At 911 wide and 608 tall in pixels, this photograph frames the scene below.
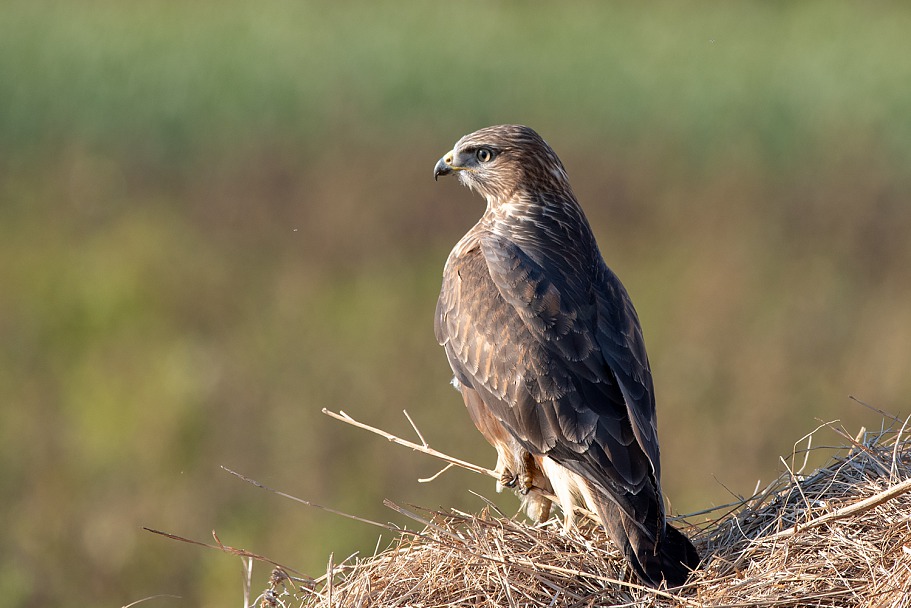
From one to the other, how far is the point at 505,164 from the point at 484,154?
0.42ft

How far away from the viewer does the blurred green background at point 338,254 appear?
9820mm

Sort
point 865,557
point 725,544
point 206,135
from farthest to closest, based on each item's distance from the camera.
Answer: point 206,135
point 725,544
point 865,557

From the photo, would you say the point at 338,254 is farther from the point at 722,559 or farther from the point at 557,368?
the point at 722,559

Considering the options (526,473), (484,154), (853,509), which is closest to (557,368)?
(526,473)

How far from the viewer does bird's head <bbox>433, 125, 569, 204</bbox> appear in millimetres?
5715

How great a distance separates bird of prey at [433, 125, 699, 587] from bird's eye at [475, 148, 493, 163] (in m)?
0.09

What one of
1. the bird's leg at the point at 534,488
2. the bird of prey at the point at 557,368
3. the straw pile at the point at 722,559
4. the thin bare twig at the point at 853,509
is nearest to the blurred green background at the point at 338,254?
the bird's leg at the point at 534,488

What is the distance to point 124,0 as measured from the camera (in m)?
17.3

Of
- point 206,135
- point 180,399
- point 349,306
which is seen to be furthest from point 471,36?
point 180,399

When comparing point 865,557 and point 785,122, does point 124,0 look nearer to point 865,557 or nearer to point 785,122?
point 785,122

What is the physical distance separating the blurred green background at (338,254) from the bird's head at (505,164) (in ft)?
13.3

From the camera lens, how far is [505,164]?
573cm

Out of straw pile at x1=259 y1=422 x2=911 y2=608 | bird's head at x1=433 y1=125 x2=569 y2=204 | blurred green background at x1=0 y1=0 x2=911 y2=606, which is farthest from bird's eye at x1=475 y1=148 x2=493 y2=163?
blurred green background at x1=0 y1=0 x2=911 y2=606

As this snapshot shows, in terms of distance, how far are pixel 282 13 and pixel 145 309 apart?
269 inches
